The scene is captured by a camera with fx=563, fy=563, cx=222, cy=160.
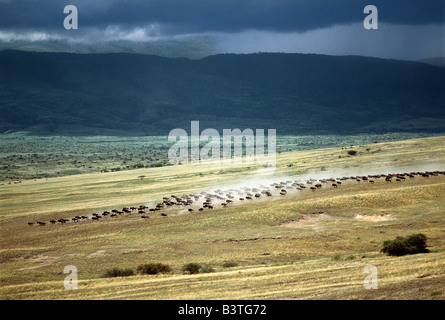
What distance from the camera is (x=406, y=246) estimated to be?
33688mm

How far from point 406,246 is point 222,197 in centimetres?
3450

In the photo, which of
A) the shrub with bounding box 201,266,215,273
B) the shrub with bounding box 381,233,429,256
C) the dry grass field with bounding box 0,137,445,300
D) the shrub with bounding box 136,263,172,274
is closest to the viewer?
the dry grass field with bounding box 0,137,445,300

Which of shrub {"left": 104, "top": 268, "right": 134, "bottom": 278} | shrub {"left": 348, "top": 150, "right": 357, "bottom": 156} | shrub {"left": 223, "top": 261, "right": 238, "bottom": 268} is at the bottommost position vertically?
shrub {"left": 104, "top": 268, "right": 134, "bottom": 278}

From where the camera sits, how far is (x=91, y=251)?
144ft

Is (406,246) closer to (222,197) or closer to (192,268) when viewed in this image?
(192,268)

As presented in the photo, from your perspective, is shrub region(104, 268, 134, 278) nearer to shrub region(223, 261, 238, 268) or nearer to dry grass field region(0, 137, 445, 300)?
dry grass field region(0, 137, 445, 300)

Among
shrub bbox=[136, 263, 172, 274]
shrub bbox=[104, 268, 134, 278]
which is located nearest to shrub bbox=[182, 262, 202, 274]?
shrub bbox=[136, 263, 172, 274]

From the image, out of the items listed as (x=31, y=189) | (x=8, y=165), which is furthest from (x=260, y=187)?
(x=8, y=165)

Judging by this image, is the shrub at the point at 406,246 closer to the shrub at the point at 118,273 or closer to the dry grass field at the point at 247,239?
the dry grass field at the point at 247,239

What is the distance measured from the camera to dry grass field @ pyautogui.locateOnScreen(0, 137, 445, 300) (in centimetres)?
2638

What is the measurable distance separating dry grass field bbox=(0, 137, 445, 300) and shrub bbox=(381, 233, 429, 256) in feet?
4.27
